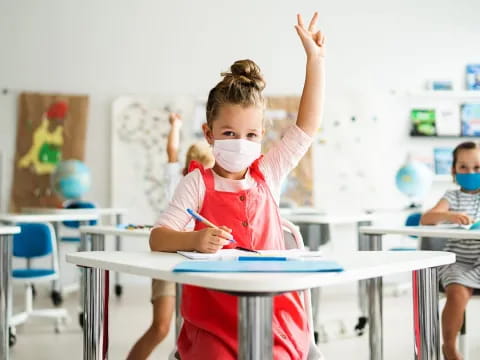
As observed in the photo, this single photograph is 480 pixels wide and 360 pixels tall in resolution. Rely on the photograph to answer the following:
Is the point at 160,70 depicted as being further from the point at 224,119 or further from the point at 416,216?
the point at 224,119

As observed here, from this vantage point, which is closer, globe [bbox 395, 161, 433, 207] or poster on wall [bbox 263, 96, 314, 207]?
globe [bbox 395, 161, 433, 207]

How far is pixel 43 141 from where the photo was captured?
5711 mm

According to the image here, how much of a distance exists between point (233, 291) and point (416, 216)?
123 inches

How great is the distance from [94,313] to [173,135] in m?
1.61

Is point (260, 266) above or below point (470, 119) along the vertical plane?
below

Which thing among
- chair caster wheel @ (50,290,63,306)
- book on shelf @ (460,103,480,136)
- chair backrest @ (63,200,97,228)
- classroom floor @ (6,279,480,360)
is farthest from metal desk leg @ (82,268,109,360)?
book on shelf @ (460,103,480,136)

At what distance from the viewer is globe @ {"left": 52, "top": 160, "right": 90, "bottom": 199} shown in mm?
4988

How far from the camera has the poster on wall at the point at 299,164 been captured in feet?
19.3

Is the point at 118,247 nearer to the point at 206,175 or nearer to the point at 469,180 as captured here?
the point at 469,180

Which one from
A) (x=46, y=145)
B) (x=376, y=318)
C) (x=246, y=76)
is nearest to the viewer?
(x=246, y=76)

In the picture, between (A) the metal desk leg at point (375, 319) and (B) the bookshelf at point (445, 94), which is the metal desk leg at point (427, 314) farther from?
(B) the bookshelf at point (445, 94)

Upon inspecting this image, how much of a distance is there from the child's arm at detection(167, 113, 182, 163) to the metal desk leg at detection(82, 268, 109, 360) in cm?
153

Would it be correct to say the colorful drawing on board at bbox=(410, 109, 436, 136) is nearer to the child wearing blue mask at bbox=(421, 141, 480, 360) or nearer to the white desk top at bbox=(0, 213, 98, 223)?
the child wearing blue mask at bbox=(421, 141, 480, 360)

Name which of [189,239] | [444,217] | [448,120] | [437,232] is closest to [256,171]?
[189,239]
